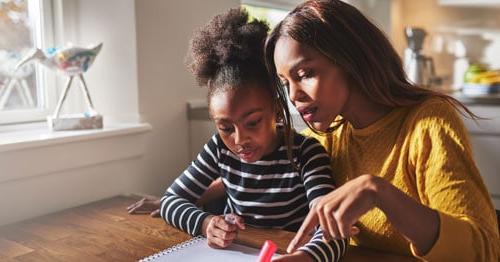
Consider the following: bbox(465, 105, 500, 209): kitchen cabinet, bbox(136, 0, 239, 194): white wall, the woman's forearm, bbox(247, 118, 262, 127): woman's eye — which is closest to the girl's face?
bbox(247, 118, 262, 127): woman's eye

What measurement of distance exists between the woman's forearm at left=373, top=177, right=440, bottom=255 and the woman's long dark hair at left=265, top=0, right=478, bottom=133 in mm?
237

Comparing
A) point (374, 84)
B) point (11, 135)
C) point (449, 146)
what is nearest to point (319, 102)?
point (374, 84)

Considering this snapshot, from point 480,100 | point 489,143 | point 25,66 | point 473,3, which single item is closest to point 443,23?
point 473,3

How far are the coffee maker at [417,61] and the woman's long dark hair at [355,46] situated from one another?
6.02ft

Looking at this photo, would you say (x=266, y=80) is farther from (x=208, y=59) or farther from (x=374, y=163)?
(x=374, y=163)

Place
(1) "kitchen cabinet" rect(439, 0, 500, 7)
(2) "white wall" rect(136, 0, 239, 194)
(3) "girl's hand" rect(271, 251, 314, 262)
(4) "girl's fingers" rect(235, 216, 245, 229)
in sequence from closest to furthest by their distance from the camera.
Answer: (3) "girl's hand" rect(271, 251, 314, 262), (4) "girl's fingers" rect(235, 216, 245, 229), (2) "white wall" rect(136, 0, 239, 194), (1) "kitchen cabinet" rect(439, 0, 500, 7)

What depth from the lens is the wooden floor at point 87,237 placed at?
95 centimetres

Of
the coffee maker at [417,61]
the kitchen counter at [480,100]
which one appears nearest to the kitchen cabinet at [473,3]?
the coffee maker at [417,61]

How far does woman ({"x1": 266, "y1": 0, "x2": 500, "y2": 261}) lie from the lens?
0.72 meters

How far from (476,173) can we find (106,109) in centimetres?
110

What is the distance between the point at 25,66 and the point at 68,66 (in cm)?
16

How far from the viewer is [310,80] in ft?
2.83

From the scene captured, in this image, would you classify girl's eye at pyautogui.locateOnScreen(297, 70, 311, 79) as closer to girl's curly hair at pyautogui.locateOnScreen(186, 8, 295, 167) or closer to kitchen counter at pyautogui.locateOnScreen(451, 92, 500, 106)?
Answer: girl's curly hair at pyautogui.locateOnScreen(186, 8, 295, 167)

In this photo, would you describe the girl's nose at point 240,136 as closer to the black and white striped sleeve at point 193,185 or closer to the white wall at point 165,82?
the black and white striped sleeve at point 193,185
